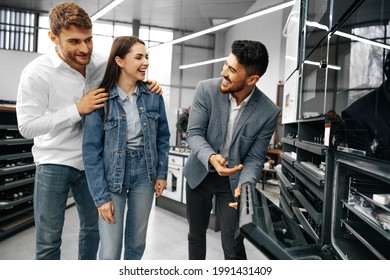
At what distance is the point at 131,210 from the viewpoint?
1385 mm

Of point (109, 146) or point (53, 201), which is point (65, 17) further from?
point (53, 201)

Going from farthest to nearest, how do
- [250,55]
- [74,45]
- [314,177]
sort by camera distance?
1. [314,177]
2. [250,55]
3. [74,45]

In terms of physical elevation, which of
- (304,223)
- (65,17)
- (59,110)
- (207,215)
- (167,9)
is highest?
(167,9)

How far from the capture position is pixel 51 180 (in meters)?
1.36

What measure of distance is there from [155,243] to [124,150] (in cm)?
144

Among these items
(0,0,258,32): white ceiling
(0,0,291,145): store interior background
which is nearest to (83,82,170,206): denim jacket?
(0,0,291,145): store interior background

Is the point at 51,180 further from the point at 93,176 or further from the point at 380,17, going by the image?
the point at 380,17

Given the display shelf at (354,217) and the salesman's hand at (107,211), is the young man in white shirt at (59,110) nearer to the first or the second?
the salesman's hand at (107,211)

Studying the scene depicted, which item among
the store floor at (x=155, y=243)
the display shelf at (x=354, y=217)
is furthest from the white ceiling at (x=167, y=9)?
the display shelf at (x=354, y=217)

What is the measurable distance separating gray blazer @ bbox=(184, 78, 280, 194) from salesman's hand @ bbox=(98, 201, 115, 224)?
1.51 ft

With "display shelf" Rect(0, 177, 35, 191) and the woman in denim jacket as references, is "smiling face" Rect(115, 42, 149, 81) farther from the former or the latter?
"display shelf" Rect(0, 177, 35, 191)

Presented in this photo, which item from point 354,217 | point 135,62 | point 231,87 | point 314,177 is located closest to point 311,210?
point 314,177
